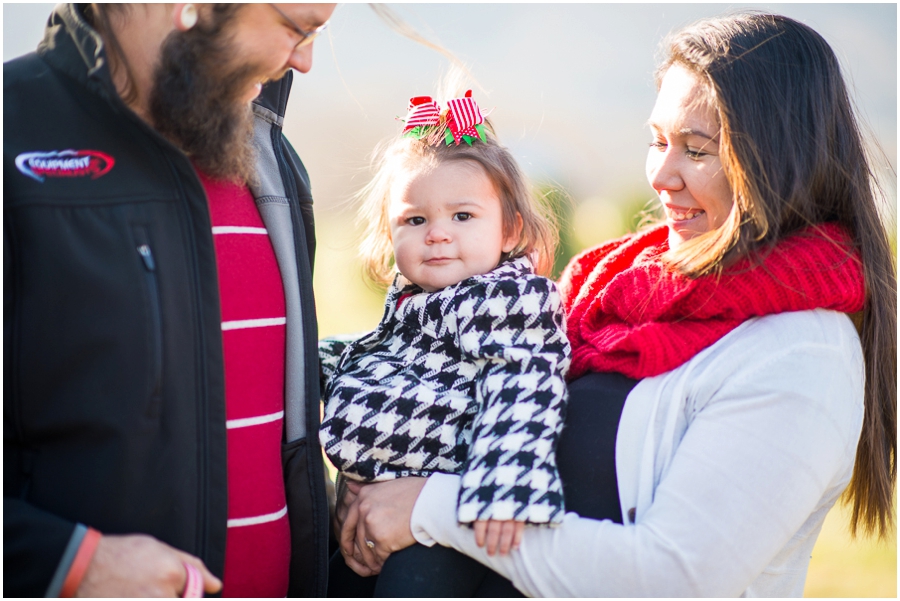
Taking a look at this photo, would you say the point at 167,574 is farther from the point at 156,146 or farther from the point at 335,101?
the point at 335,101

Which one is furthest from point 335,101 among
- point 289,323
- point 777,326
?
point 777,326

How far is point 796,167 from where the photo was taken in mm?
1600

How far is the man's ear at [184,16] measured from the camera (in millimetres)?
1465

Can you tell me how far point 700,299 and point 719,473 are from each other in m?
0.42

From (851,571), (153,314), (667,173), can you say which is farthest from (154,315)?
(851,571)

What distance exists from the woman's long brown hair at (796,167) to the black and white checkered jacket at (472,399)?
0.41 meters

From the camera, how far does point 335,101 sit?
7121 mm

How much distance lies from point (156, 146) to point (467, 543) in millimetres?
1068

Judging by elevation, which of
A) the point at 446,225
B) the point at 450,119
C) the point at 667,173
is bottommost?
the point at 446,225

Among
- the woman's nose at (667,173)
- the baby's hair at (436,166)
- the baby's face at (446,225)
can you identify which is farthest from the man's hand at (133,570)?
the woman's nose at (667,173)

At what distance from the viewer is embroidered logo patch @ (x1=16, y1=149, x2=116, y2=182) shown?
131 cm

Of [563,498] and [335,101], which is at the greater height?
[335,101]

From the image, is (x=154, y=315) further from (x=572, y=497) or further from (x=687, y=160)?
(x=687, y=160)

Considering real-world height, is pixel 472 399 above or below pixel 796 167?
below
